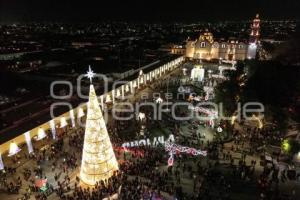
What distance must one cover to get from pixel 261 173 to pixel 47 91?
2328cm

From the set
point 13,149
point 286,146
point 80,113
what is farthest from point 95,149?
point 286,146

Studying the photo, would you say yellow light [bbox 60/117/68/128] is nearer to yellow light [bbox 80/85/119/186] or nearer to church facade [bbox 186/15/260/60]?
yellow light [bbox 80/85/119/186]

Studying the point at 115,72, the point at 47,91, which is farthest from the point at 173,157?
the point at 115,72

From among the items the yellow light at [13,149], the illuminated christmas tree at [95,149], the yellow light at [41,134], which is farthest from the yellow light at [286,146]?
the yellow light at [13,149]

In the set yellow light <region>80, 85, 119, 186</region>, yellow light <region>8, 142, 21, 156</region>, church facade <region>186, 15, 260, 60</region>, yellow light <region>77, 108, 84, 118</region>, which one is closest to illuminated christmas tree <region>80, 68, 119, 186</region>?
yellow light <region>80, 85, 119, 186</region>

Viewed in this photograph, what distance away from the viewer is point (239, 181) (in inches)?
672

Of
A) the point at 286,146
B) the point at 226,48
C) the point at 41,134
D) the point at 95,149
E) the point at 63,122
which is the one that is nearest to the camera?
the point at 95,149

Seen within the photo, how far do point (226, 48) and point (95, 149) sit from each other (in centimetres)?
4773

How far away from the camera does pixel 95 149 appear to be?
15.7 meters

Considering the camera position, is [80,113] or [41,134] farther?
[80,113]

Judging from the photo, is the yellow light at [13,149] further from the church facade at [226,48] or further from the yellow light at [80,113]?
the church facade at [226,48]

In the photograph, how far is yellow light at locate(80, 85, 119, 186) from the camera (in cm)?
1558

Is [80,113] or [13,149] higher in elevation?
[80,113]

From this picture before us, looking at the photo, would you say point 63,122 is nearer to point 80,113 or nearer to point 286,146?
point 80,113
